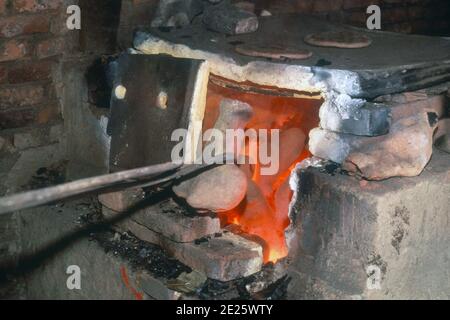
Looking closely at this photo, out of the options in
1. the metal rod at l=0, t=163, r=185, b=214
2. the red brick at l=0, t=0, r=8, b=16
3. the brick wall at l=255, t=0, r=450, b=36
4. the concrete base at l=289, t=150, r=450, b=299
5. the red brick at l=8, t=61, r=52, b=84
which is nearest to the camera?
the metal rod at l=0, t=163, r=185, b=214

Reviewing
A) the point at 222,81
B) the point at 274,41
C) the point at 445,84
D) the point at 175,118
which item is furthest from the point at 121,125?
the point at 445,84

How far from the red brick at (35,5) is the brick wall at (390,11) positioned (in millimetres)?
1082

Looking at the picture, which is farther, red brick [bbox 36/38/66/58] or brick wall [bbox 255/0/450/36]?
brick wall [bbox 255/0/450/36]

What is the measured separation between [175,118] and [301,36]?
828mm

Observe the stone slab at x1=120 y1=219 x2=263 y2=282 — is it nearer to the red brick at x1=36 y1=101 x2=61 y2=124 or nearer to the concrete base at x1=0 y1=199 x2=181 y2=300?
the concrete base at x1=0 y1=199 x2=181 y2=300

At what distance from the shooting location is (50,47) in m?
2.62

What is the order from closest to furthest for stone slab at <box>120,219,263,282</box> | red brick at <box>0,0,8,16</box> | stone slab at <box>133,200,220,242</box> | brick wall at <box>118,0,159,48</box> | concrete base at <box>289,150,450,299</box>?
concrete base at <box>289,150,450,299</box> < stone slab at <box>120,219,263,282</box> < stone slab at <box>133,200,220,242</box> < red brick at <box>0,0,8,16</box> < brick wall at <box>118,0,159,48</box>

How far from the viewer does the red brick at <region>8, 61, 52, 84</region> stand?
254 centimetres

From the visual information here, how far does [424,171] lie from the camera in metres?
2.12

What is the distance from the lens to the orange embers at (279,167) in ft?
8.07

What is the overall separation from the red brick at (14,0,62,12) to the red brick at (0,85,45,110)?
0.36 metres

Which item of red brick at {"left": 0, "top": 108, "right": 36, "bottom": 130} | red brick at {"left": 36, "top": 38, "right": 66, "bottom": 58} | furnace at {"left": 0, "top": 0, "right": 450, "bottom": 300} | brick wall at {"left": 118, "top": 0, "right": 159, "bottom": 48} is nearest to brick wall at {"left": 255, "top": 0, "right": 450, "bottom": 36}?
furnace at {"left": 0, "top": 0, "right": 450, "bottom": 300}

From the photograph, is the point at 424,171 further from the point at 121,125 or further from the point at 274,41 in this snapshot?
the point at 121,125

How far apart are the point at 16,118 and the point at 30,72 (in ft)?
0.73
